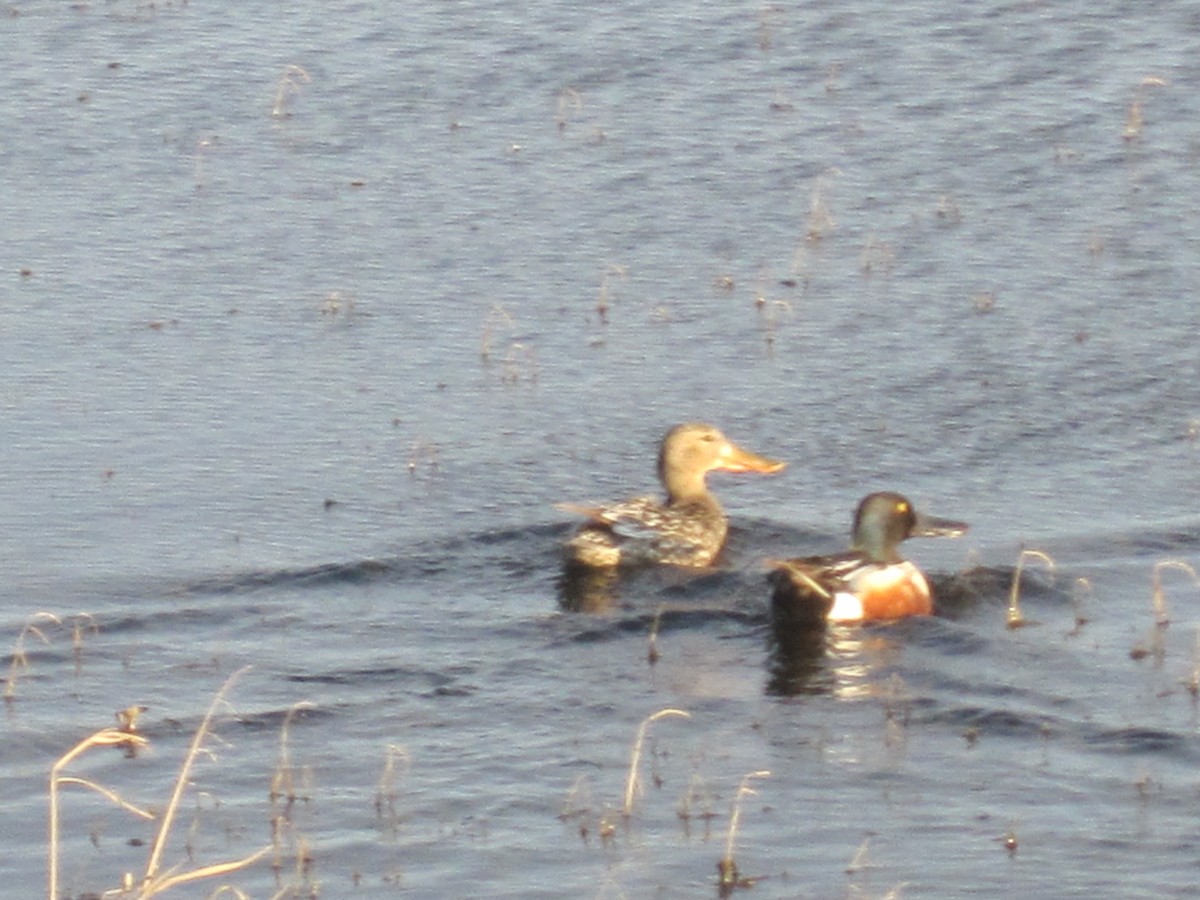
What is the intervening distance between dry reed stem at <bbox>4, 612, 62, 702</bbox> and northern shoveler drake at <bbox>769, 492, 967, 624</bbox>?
290cm

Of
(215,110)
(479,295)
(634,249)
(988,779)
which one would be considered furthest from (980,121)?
(988,779)

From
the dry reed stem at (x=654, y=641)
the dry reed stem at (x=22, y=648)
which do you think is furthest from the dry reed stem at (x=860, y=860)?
the dry reed stem at (x=22, y=648)

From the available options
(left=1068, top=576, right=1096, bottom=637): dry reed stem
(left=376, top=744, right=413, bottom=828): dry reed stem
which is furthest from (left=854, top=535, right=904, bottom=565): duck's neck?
(left=376, top=744, right=413, bottom=828): dry reed stem

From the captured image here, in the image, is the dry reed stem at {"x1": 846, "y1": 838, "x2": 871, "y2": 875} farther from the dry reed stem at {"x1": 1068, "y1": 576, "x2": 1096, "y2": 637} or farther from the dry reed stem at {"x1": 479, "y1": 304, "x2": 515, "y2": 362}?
the dry reed stem at {"x1": 479, "y1": 304, "x2": 515, "y2": 362}

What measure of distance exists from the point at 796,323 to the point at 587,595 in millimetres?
3742

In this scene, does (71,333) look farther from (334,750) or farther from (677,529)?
(334,750)

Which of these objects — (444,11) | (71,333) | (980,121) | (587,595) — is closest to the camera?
(587,595)

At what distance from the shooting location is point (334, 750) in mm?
8031

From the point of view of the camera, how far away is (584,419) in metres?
12.1

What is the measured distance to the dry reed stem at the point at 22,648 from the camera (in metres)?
8.51

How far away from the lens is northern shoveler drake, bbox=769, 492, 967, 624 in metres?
9.79

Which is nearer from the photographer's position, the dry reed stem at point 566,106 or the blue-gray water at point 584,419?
the blue-gray water at point 584,419

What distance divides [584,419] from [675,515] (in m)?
1.50

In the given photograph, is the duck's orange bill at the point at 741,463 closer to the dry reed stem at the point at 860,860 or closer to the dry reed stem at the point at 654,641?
the dry reed stem at the point at 654,641
